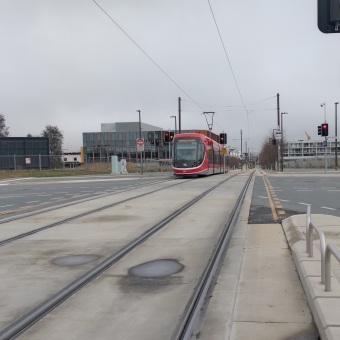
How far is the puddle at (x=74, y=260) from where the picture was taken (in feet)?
23.2

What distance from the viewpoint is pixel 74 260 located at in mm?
→ 7270

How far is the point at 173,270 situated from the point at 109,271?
0.94m

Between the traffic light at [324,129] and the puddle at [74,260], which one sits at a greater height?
the traffic light at [324,129]

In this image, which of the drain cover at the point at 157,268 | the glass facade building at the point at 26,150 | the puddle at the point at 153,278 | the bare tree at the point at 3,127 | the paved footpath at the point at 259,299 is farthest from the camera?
the bare tree at the point at 3,127

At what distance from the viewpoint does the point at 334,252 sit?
4320mm

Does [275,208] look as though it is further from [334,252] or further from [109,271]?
[334,252]

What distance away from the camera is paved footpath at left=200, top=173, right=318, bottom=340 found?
4.28 metres

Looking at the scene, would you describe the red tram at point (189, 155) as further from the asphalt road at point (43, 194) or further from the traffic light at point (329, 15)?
the traffic light at point (329, 15)

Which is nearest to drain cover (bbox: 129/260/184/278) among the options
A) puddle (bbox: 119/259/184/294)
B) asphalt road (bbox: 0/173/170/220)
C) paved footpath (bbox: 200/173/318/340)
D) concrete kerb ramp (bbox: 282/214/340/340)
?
puddle (bbox: 119/259/184/294)

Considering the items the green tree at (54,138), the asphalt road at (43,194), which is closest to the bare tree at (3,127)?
the green tree at (54,138)

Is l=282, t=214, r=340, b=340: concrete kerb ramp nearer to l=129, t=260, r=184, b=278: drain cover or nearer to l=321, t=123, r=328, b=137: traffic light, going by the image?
l=129, t=260, r=184, b=278: drain cover

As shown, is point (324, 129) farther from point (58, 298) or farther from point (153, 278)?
point (58, 298)

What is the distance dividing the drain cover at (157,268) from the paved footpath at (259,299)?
2.45 ft

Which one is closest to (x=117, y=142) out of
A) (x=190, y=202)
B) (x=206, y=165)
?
(x=206, y=165)
